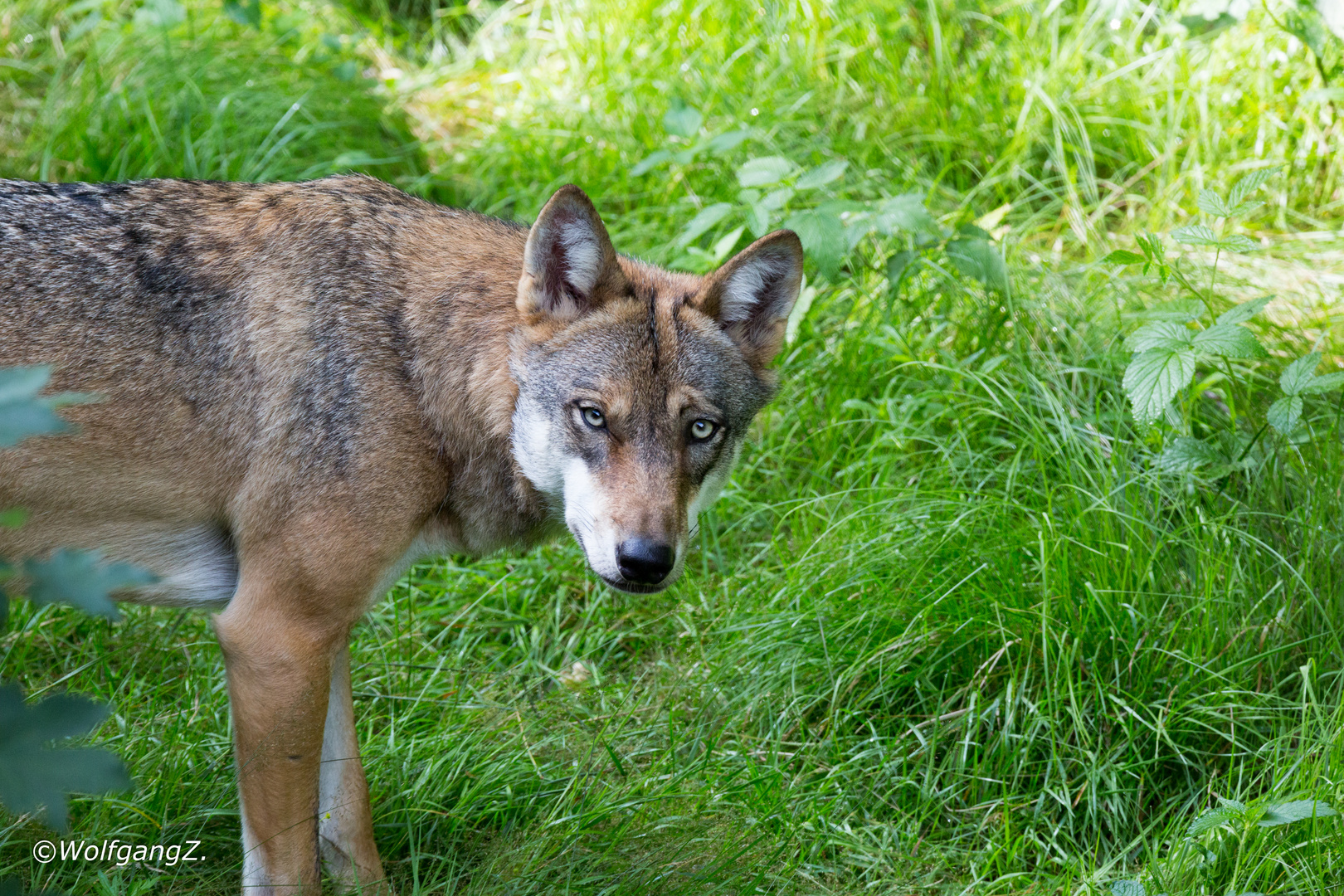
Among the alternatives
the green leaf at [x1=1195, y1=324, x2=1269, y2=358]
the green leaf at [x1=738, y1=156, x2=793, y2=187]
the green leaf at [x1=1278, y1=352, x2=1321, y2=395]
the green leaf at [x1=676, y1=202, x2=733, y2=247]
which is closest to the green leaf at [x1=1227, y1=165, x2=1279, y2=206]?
the green leaf at [x1=1195, y1=324, x2=1269, y2=358]

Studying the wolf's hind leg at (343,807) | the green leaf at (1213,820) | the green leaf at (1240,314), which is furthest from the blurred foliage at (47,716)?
the green leaf at (1240,314)

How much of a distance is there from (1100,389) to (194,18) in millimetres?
5692

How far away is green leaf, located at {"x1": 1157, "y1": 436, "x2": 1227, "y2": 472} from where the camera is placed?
398 cm

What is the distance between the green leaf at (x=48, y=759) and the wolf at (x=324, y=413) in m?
1.49

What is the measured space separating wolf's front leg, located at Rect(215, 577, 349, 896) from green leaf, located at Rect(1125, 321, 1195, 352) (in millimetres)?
2813

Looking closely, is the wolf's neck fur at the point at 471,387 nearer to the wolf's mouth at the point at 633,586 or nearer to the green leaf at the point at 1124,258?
the wolf's mouth at the point at 633,586

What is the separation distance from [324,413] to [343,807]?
1.23 metres

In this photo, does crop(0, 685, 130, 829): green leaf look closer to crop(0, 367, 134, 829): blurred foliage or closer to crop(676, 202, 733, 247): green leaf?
crop(0, 367, 134, 829): blurred foliage

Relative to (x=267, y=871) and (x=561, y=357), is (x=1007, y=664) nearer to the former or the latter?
(x=561, y=357)

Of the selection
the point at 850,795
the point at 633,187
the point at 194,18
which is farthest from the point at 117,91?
the point at 850,795

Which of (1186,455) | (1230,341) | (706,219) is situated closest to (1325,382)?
(1230,341)

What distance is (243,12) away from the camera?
244 inches

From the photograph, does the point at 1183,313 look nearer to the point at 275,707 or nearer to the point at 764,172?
the point at 764,172

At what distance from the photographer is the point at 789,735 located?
159 inches
